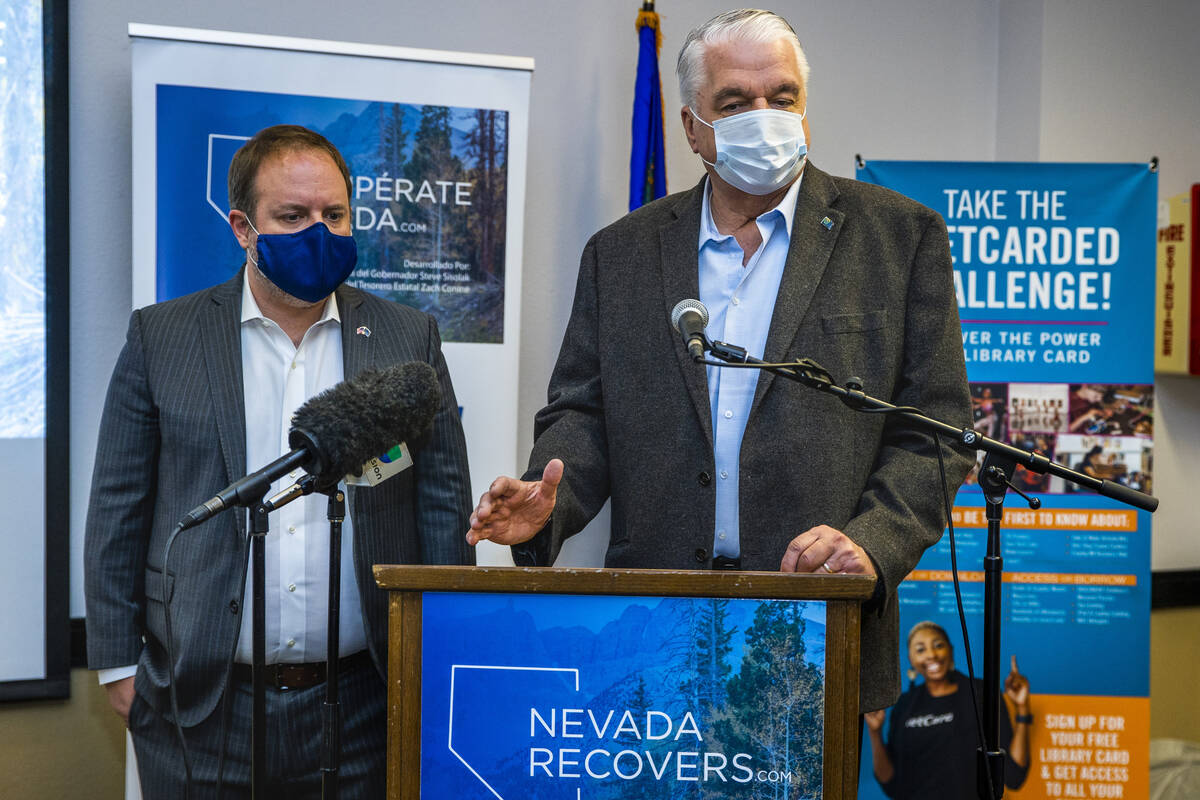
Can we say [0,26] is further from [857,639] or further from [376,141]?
[857,639]

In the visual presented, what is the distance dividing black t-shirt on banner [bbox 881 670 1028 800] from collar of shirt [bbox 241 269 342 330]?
220 cm

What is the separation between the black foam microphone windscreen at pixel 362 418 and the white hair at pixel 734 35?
0.83 meters

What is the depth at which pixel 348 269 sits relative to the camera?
2123 millimetres

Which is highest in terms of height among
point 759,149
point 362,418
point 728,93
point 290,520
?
point 728,93

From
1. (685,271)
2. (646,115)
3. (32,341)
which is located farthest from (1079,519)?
(32,341)

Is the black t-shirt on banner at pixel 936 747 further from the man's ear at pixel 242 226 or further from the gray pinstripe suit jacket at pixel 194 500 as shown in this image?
the man's ear at pixel 242 226

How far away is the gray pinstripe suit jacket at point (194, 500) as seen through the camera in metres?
2.03

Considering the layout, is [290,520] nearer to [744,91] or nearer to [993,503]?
[744,91]

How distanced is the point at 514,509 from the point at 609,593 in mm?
343

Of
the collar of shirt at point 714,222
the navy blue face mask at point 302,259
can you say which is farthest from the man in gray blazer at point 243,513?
the collar of shirt at point 714,222

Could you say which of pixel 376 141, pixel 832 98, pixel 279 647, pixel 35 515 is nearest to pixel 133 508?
pixel 279 647

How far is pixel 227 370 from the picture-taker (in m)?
2.10

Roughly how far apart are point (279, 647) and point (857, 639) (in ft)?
4.02

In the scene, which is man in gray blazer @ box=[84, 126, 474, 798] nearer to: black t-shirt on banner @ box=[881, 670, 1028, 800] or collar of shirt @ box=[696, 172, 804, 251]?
collar of shirt @ box=[696, 172, 804, 251]
